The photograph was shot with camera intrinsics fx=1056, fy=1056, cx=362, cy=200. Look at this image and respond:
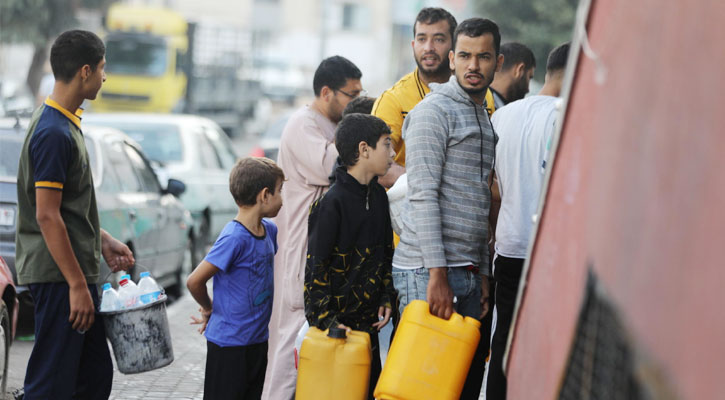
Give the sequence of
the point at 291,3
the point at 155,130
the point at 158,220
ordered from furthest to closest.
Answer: the point at 291,3
the point at 155,130
the point at 158,220

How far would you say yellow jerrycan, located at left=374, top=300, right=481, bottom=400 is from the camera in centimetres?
371

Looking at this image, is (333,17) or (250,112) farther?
(333,17)

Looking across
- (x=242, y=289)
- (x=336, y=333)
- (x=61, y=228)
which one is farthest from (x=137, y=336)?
(x=336, y=333)

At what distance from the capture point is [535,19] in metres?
37.0

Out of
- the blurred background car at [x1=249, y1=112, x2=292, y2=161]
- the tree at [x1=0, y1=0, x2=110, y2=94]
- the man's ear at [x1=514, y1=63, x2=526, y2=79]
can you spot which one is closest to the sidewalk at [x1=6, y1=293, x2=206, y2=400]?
the man's ear at [x1=514, y1=63, x2=526, y2=79]

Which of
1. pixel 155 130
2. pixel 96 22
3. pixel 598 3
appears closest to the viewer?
pixel 598 3

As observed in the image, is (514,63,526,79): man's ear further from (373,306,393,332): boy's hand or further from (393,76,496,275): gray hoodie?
(373,306,393,332): boy's hand

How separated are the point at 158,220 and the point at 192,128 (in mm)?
3597

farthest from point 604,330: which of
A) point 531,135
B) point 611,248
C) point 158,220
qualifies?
point 158,220

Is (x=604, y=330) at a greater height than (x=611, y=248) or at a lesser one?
lesser

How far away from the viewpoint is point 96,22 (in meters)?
38.1

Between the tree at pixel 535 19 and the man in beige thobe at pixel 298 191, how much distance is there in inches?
1208

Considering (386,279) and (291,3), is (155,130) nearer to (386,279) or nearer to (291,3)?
(386,279)

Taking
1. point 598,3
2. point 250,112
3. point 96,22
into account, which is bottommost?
point 250,112
